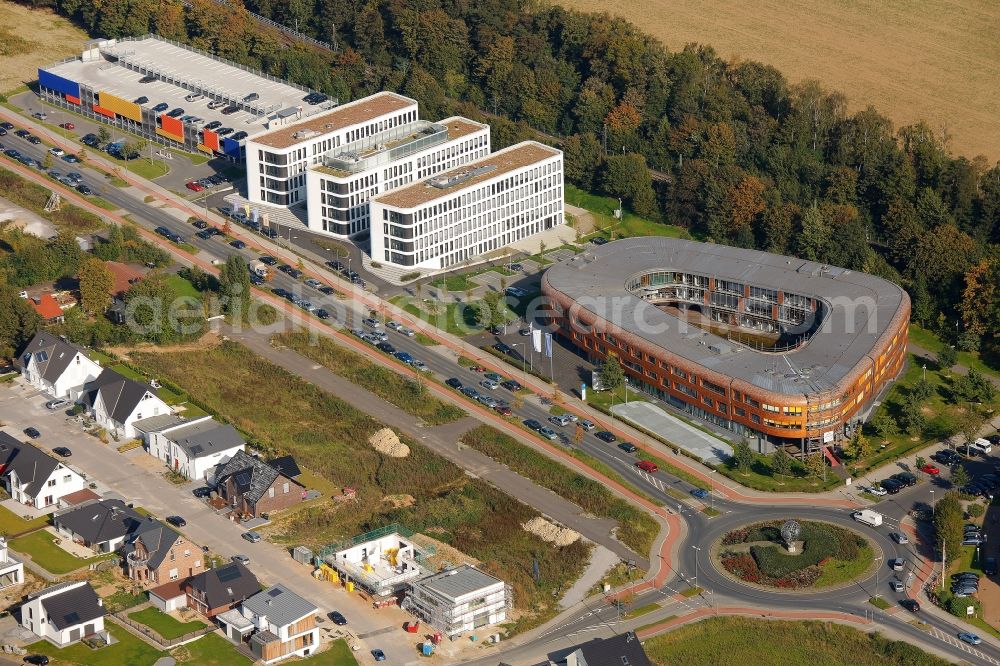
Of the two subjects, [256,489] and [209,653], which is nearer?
[209,653]

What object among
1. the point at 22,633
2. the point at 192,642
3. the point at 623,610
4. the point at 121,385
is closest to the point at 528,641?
the point at 623,610

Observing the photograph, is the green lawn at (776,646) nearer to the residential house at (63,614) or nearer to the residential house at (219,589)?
the residential house at (219,589)

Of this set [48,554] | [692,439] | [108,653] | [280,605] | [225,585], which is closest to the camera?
[108,653]

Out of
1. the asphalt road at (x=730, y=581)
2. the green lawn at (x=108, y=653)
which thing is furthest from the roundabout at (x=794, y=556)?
the green lawn at (x=108, y=653)

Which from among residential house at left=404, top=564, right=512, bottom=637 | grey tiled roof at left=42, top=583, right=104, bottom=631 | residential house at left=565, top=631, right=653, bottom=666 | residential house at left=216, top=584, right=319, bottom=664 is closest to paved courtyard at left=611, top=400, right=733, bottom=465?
residential house at left=404, top=564, right=512, bottom=637

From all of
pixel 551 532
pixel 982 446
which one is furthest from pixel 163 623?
pixel 982 446

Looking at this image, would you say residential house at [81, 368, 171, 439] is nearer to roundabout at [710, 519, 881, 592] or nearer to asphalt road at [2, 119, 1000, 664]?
asphalt road at [2, 119, 1000, 664]

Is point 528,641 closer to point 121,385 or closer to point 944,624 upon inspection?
point 944,624

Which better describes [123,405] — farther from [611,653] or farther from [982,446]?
[982,446]
